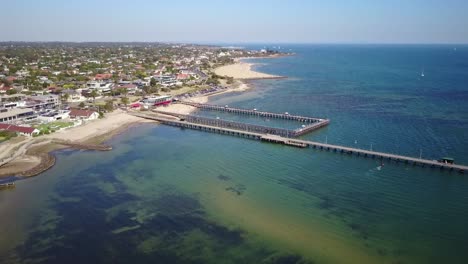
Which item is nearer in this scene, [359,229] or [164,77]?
[359,229]

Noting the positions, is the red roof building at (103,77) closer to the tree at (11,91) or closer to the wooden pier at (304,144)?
the tree at (11,91)

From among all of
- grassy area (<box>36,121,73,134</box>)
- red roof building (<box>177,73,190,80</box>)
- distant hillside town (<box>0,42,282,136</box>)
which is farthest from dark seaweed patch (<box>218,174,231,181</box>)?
red roof building (<box>177,73,190,80</box>)

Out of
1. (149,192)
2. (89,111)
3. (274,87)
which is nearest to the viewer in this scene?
(149,192)

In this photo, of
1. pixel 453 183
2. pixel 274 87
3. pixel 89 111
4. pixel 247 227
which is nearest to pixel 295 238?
pixel 247 227

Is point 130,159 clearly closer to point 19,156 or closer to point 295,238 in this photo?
point 19,156

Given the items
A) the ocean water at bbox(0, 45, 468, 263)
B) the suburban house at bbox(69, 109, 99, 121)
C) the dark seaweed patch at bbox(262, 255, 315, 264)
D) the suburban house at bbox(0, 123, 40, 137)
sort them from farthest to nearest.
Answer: the suburban house at bbox(69, 109, 99, 121)
the suburban house at bbox(0, 123, 40, 137)
the ocean water at bbox(0, 45, 468, 263)
the dark seaweed patch at bbox(262, 255, 315, 264)

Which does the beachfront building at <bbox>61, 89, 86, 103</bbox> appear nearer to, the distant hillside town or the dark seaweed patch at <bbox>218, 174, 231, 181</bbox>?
the distant hillside town

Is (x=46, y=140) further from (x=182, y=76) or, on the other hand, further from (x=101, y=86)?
(x=182, y=76)

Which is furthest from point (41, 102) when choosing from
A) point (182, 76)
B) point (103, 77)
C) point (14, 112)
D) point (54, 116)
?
point (182, 76)
